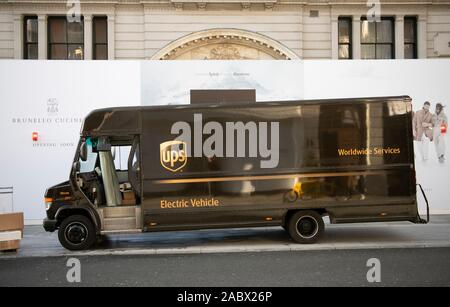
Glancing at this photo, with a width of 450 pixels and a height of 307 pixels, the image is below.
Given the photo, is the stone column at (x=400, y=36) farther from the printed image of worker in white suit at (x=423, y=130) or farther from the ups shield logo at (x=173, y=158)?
the ups shield logo at (x=173, y=158)

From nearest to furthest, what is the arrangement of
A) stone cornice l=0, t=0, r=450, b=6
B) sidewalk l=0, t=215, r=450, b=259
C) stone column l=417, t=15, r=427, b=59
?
sidewalk l=0, t=215, r=450, b=259, stone cornice l=0, t=0, r=450, b=6, stone column l=417, t=15, r=427, b=59

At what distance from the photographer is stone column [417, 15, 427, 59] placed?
19734 mm

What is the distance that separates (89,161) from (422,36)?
13654mm

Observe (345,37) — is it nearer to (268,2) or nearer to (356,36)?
(356,36)

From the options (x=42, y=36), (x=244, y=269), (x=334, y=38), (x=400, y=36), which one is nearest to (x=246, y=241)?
(x=244, y=269)

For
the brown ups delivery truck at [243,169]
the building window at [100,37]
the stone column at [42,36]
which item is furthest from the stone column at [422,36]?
the stone column at [42,36]

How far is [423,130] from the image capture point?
15.8 m

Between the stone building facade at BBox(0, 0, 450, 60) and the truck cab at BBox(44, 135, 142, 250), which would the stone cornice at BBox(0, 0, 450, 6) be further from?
the truck cab at BBox(44, 135, 142, 250)

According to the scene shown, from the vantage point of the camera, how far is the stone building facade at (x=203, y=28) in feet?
62.1

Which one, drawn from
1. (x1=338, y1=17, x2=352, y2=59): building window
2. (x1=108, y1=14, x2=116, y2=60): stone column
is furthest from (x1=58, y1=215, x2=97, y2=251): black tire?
(x1=338, y1=17, x2=352, y2=59): building window

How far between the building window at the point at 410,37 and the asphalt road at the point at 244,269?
1125 centimetres

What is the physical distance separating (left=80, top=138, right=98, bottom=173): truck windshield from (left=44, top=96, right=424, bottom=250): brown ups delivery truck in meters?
0.02
